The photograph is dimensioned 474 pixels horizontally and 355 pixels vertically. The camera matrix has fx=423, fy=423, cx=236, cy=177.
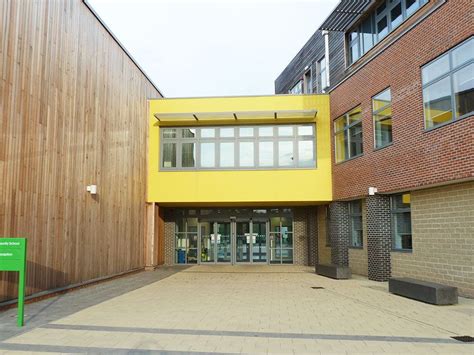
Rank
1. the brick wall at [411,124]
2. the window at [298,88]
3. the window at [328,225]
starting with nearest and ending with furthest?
the brick wall at [411,124], the window at [328,225], the window at [298,88]

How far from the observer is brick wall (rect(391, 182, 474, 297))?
33.5ft

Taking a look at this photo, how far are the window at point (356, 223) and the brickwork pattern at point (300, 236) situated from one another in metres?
4.41

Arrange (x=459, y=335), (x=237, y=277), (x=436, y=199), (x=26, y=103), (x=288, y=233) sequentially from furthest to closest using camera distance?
(x=288, y=233)
(x=237, y=277)
(x=436, y=199)
(x=26, y=103)
(x=459, y=335)

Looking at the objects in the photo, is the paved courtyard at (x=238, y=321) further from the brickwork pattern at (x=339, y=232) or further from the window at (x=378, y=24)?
the window at (x=378, y=24)

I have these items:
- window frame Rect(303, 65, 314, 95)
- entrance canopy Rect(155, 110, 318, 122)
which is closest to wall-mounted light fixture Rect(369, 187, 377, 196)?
entrance canopy Rect(155, 110, 318, 122)

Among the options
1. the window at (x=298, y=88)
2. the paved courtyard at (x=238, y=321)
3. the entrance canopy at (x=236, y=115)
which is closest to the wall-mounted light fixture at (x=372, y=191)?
the paved courtyard at (x=238, y=321)

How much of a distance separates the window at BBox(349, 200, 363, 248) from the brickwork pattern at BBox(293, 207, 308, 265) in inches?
174

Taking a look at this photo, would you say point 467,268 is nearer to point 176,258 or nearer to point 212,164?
point 212,164

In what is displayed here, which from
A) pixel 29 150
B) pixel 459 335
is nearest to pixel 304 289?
pixel 459 335

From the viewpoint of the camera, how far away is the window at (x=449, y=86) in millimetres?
9672

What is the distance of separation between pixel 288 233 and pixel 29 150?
13862 mm

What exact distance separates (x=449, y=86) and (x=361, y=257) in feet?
24.1

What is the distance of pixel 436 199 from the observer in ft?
37.4

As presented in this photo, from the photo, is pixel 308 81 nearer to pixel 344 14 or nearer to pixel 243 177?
pixel 344 14
